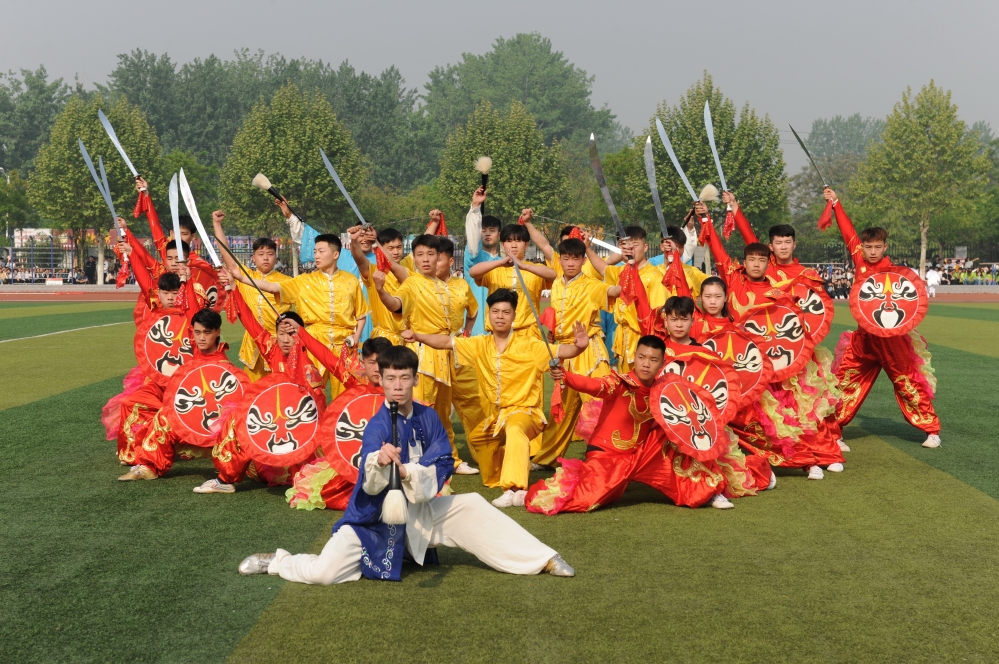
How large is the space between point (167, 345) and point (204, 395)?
2.83ft

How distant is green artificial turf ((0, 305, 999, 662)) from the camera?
13.2 ft

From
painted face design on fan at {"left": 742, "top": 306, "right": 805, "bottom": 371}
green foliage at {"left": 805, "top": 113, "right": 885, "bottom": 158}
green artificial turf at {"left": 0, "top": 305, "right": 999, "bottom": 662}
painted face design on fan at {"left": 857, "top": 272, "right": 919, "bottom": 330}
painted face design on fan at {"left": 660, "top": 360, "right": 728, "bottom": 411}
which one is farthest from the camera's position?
green foliage at {"left": 805, "top": 113, "right": 885, "bottom": 158}

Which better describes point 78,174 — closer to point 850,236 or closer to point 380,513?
point 850,236

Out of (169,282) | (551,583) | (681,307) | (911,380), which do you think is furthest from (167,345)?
(911,380)

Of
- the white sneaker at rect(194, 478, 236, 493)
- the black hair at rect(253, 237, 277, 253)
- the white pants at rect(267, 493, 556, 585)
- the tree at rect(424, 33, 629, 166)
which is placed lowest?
the white sneaker at rect(194, 478, 236, 493)

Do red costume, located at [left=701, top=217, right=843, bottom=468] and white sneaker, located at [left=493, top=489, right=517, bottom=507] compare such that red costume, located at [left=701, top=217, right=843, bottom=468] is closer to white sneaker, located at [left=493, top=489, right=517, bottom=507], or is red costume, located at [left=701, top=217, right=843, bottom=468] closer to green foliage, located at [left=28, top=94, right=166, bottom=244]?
white sneaker, located at [left=493, top=489, right=517, bottom=507]

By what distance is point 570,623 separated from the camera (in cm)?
427

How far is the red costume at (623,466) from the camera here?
6129 millimetres

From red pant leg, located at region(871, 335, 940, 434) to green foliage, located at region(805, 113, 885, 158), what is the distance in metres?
125

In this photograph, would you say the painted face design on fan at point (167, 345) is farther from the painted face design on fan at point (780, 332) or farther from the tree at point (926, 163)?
the tree at point (926, 163)

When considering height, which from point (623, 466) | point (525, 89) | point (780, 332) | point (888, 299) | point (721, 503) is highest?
point (525, 89)

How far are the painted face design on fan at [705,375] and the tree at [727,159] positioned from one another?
105 ft

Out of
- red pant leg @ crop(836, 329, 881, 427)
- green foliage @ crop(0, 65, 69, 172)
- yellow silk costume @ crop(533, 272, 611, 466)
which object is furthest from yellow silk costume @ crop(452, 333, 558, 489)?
green foliage @ crop(0, 65, 69, 172)

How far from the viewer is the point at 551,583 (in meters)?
4.79
